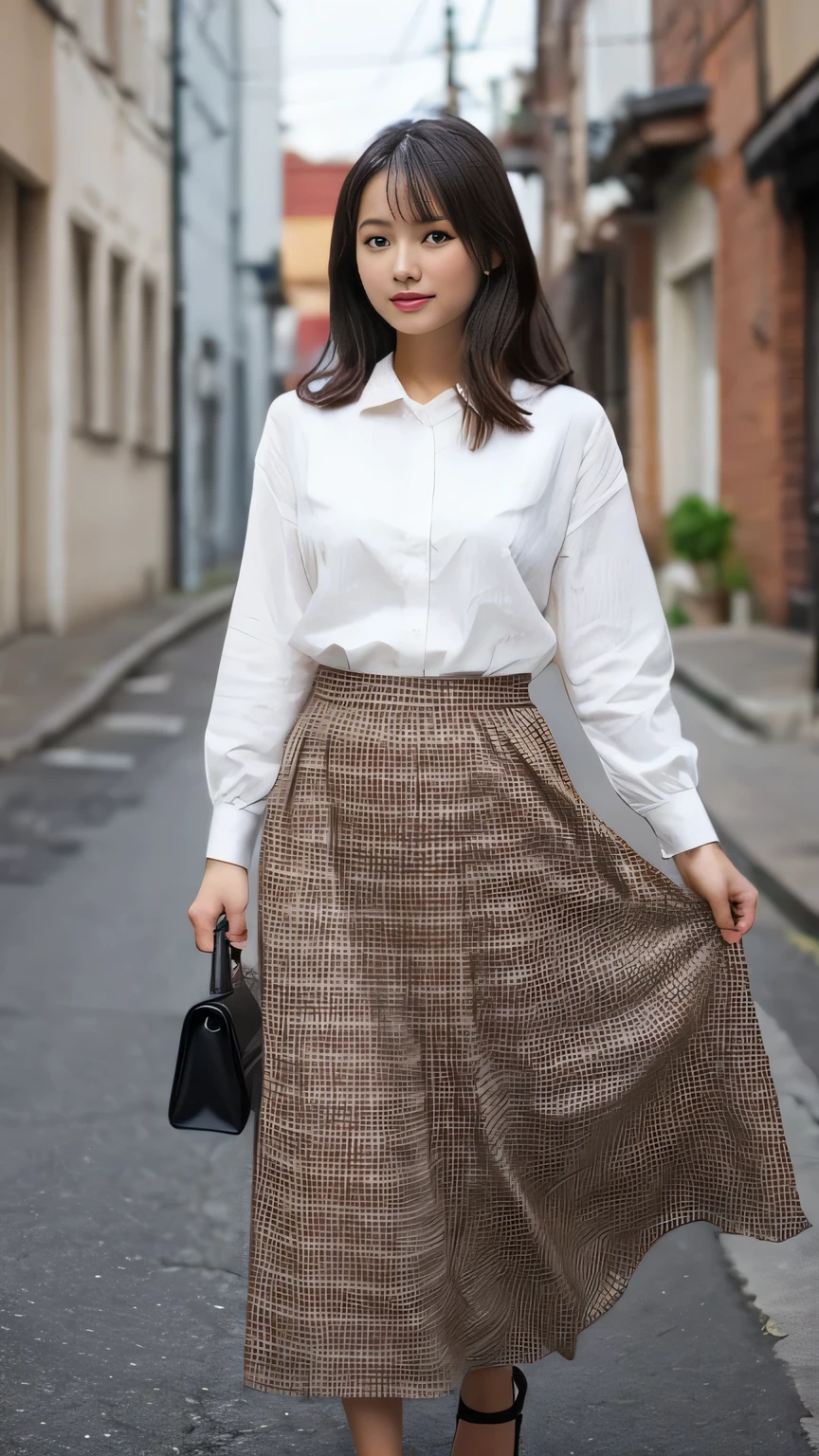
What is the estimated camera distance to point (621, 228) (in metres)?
23.0

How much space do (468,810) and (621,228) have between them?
2173 cm

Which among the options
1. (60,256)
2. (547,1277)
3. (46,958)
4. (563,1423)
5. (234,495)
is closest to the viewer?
(547,1277)

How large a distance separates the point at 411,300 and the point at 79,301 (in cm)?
1732

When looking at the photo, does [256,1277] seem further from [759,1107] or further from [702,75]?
[702,75]

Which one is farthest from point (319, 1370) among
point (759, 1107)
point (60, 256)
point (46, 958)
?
point (60, 256)

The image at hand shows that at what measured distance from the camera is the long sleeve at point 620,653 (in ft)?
7.82

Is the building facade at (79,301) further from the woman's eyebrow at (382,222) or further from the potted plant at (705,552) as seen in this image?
the woman's eyebrow at (382,222)

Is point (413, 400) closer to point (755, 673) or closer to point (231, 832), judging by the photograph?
point (231, 832)

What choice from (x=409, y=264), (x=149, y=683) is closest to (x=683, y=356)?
(x=149, y=683)

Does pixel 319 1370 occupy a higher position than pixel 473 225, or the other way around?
pixel 473 225

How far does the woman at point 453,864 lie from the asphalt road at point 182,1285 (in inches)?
22.7

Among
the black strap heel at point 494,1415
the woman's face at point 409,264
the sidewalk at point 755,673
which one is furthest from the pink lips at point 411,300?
the sidewalk at point 755,673

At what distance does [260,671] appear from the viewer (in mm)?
2404

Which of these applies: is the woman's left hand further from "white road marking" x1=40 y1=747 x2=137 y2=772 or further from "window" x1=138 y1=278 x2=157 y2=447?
"window" x1=138 y1=278 x2=157 y2=447
